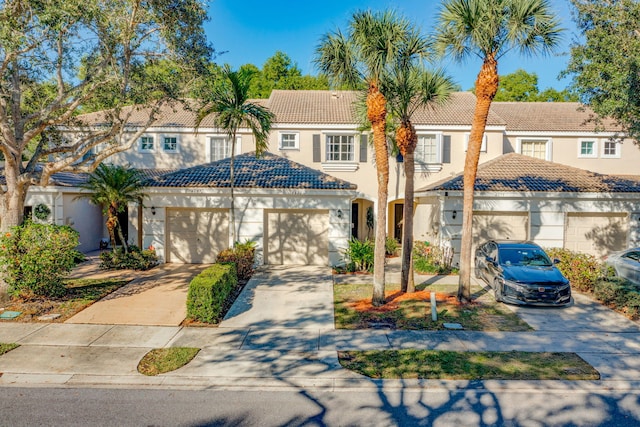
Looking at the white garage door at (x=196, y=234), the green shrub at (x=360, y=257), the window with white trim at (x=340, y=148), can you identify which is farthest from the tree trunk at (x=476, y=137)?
the window with white trim at (x=340, y=148)

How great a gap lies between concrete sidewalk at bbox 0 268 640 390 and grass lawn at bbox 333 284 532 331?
1.34 ft

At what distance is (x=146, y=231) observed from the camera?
15562 mm

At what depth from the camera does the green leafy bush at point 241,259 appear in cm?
1326

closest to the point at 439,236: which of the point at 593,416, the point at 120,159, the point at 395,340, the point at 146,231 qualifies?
the point at 395,340

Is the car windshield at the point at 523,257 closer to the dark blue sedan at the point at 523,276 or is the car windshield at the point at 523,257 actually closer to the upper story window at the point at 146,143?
the dark blue sedan at the point at 523,276

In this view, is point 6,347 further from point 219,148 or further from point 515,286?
point 219,148

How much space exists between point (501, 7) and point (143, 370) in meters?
11.3

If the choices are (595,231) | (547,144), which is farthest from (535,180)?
(547,144)

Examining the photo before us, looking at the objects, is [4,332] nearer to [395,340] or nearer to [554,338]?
[395,340]

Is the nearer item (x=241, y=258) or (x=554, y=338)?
(x=554, y=338)

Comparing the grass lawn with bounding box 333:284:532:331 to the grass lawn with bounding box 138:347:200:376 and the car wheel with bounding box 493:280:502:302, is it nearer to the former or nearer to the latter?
the car wheel with bounding box 493:280:502:302

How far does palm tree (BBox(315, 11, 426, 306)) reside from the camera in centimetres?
948

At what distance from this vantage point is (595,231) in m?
16.1

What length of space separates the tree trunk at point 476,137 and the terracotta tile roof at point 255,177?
18.4 feet
